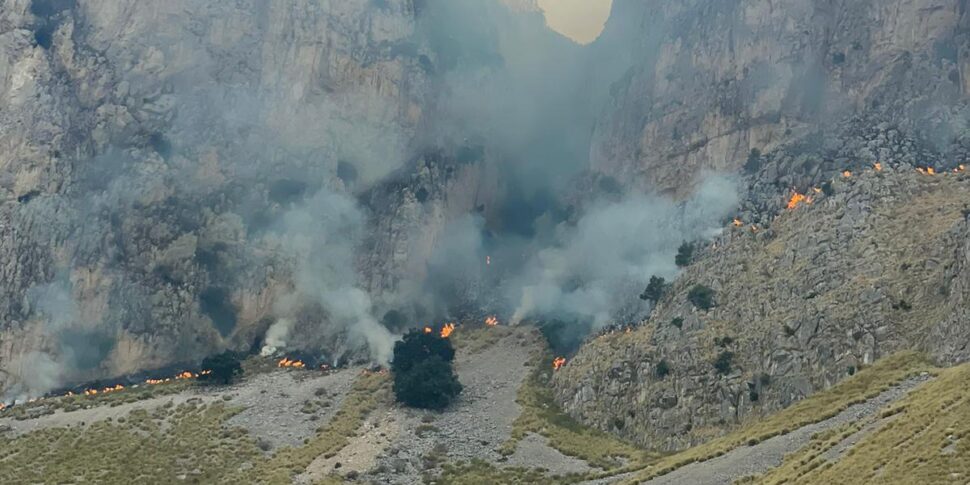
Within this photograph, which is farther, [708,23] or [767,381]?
[708,23]

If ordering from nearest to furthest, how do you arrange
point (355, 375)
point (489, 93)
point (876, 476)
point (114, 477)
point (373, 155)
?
1. point (876, 476)
2. point (114, 477)
3. point (355, 375)
4. point (373, 155)
5. point (489, 93)

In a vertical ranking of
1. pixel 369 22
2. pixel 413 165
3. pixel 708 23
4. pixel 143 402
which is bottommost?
pixel 143 402

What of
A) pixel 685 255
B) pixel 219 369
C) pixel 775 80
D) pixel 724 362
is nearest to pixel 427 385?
pixel 219 369

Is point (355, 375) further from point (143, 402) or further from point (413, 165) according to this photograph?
point (413, 165)

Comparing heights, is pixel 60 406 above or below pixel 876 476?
above

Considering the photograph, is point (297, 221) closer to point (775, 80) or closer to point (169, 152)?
point (169, 152)

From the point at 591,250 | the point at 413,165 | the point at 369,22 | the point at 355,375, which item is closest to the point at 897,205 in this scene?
the point at 591,250

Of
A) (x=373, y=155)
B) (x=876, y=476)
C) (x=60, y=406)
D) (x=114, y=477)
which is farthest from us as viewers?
(x=373, y=155)
